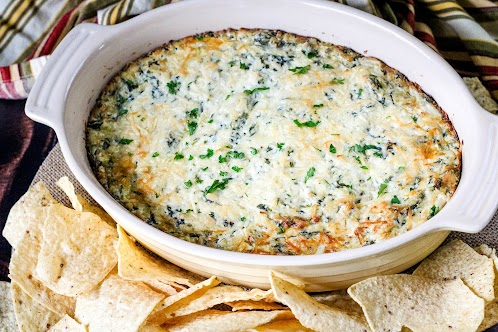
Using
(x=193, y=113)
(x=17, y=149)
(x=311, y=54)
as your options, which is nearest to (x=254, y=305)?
(x=193, y=113)

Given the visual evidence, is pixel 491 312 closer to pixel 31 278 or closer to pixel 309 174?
pixel 309 174

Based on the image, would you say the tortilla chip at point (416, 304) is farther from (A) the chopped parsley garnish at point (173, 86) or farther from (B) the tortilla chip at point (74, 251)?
(A) the chopped parsley garnish at point (173, 86)

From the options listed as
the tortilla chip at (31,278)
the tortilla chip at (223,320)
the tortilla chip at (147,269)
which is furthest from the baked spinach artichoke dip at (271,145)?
the tortilla chip at (31,278)

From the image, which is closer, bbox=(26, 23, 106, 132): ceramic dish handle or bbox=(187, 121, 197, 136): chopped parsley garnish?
bbox=(26, 23, 106, 132): ceramic dish handle

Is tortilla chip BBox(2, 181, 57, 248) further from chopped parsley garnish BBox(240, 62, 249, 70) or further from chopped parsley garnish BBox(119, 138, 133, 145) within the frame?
chopped parsley garnish BBox(240, 62, 249, 70)

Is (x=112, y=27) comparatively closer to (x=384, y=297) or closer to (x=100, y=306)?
(x=100, y=306)

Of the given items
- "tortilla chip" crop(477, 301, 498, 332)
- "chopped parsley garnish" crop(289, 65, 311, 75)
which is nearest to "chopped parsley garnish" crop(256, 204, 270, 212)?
"chopped parsley garnish" crop(289, 65, 311, 75)

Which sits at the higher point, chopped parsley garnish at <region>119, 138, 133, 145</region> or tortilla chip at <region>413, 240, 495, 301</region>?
chopped parsley garnish at <region>119, 138, 133, 145</region>

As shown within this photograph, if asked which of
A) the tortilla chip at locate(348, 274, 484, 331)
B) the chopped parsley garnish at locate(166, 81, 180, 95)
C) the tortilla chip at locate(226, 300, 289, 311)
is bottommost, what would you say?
the tortilla chip at locate(226, 300, 289, 311)
